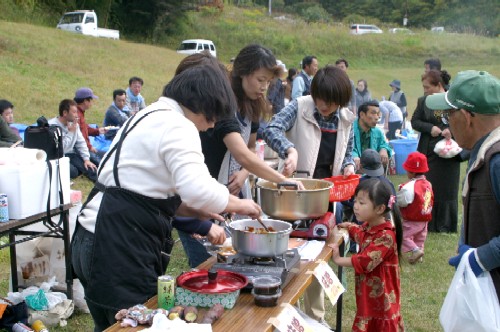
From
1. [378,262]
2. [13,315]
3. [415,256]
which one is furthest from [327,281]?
[415,256]

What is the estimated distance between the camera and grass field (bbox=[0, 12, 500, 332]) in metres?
4.84

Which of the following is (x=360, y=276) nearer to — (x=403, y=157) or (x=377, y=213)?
(x=377, y=213)

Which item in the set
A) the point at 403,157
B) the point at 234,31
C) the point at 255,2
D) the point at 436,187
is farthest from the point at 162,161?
the point at 255,2

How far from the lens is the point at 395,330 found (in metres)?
→ 3.23

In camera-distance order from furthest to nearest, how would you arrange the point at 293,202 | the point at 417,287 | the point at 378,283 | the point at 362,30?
the point at 362,30 → the point at 417,287 → the point at 378,283 → the point at 293,202

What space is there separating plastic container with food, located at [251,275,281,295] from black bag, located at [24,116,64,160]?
7.39ft

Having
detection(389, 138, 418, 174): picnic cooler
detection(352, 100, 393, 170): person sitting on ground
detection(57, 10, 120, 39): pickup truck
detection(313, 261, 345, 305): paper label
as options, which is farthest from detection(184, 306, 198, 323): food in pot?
detection(57, 10, 120, 39): pickup truck

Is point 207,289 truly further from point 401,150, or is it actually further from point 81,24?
point 81,24

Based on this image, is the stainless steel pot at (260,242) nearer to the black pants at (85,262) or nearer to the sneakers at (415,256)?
the black pants at (85,262)

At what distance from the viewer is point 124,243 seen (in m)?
2.09

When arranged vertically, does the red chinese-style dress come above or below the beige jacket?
below

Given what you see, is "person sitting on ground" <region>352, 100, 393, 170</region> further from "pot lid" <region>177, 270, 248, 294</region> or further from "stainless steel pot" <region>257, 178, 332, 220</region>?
"pot lid" <region>177, 270, 248, 294</region>

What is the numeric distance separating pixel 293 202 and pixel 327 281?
0.41 metres

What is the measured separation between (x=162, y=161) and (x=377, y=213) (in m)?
1.59
